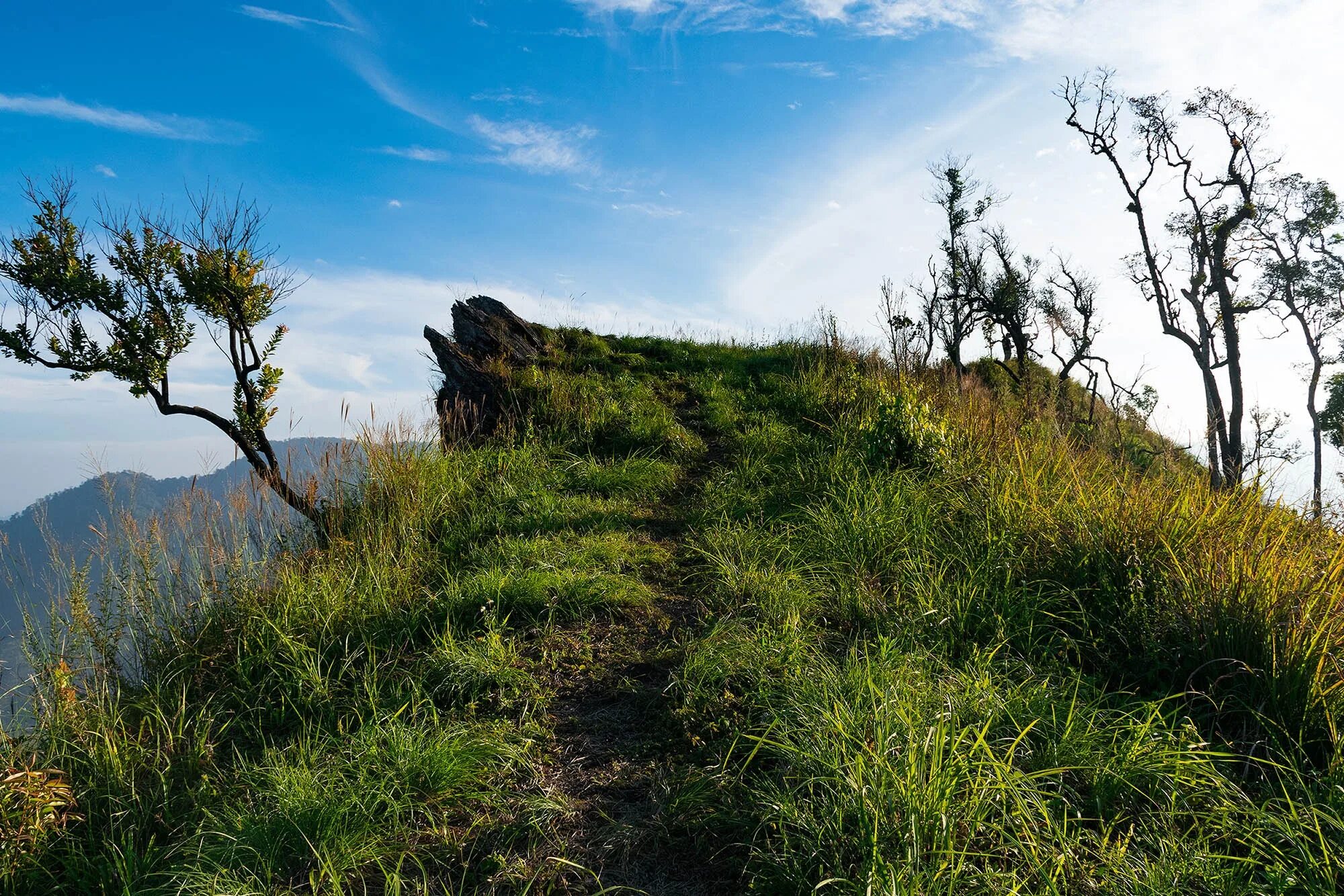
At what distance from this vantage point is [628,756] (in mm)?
3207

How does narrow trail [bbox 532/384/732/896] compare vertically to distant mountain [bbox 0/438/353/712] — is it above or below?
below

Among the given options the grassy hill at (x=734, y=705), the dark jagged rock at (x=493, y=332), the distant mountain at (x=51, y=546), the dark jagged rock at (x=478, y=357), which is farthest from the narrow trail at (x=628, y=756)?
the dark jagged rock at (x=493, y=332)

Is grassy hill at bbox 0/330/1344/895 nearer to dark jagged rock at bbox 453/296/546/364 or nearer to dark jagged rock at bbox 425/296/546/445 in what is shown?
dark jagged rock at bbox 425/296/546/445

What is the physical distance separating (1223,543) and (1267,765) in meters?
1.37

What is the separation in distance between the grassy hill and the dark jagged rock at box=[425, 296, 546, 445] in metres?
3.07

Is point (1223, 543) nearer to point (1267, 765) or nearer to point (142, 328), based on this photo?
point (1267, 765)

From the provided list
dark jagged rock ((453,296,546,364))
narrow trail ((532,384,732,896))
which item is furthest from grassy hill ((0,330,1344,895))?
dark jagged rock ((453,296,546,364))

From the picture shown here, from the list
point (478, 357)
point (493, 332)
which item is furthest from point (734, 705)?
point (493, 332)

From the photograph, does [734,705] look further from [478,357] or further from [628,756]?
[478,357]

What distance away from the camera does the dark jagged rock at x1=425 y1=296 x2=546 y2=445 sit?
30.5 ft

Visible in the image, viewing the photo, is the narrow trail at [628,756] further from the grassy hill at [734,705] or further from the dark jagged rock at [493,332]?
the dark jagged rock at [493,332]

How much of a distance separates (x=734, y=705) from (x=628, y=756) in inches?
21.5

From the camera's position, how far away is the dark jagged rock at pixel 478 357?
929cm

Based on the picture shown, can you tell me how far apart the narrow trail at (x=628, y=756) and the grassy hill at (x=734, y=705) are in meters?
0.02
